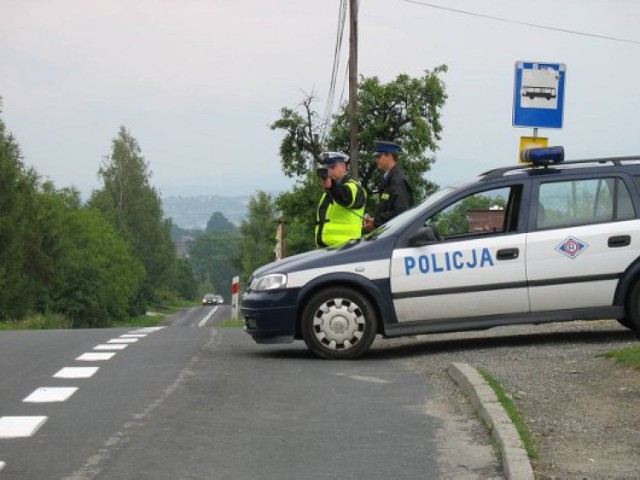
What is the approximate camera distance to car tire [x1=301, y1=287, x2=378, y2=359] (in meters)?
11.3

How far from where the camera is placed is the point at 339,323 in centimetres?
1136

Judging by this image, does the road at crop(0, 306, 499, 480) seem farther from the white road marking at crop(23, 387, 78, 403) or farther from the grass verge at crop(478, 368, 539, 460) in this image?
the grass verge at crop(478, 368, 539, 460)

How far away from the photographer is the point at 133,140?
361ft

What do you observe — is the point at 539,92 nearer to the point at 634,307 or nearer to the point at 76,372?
the point at 634,307

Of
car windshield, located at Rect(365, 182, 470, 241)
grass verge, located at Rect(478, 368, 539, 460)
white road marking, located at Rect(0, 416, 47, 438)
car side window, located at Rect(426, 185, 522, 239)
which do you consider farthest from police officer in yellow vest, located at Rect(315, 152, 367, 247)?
white road marking, located at Rect(0, 416, 47, 438)

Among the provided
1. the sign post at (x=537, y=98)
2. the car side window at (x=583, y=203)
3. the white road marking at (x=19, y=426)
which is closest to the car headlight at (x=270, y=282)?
the car side window at (x=583, y=203)

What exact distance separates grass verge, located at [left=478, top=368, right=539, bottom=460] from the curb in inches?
1.3

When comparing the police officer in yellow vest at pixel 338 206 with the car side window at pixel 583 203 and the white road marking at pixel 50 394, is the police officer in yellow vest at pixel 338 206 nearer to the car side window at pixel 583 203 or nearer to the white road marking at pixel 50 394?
the car side window at pixel 583 203

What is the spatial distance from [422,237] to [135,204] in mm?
103955

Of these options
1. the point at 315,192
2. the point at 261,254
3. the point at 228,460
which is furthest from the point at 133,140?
the point at 228,460

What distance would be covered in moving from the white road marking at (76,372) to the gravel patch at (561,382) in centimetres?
268

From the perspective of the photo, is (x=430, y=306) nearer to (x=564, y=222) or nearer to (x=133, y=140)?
(x=564, y=222)

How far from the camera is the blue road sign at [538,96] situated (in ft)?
49.1

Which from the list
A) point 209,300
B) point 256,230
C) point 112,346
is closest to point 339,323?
point 112,346
